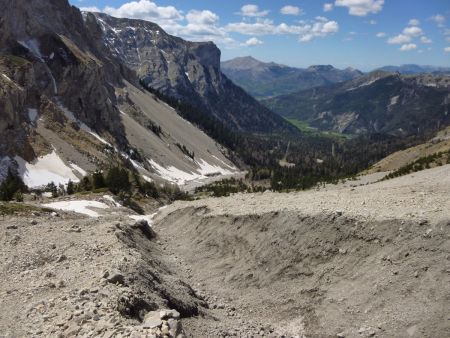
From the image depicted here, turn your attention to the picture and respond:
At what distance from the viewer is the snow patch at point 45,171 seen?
9126cm

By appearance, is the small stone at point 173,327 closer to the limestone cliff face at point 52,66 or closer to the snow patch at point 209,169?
the limestone cliff face at point 52,66

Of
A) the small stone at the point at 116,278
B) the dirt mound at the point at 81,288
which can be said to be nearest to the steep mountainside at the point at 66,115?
the dirt mound at the point at 81,288

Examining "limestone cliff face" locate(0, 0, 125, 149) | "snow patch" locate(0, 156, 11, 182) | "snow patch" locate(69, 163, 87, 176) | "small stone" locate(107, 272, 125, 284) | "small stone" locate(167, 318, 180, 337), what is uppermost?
"limestone cliff face" locate(0, 0, 125, 149)

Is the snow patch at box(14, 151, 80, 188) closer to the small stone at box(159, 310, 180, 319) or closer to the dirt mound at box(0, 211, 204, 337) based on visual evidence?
the dirt mound at box(0, 211, 204, 337)

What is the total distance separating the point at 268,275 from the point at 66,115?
118368 millimetres

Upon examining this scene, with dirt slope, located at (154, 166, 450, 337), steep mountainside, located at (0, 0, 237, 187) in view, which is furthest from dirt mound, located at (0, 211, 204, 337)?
steep mountainside, located at (0, 0, 237, 187)

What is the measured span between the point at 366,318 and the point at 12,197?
54.9m

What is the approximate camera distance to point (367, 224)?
27047mm

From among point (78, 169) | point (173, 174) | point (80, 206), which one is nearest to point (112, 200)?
point (80, 206)

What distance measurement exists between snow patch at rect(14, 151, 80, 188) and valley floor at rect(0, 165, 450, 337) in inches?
2344

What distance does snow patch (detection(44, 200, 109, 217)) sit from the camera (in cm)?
Result: 5478

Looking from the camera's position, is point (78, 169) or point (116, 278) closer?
point (116, 278)

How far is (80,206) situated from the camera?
57.4 m

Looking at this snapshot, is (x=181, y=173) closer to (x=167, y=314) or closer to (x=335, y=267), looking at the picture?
(x=335, y=267)
